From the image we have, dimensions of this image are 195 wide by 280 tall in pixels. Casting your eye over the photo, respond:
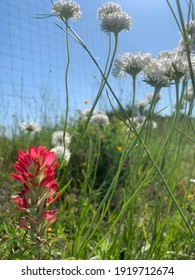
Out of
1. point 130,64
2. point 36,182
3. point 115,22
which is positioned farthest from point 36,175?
point 115,22

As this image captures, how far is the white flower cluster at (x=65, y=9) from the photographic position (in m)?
0.97

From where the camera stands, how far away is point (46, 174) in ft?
2.35

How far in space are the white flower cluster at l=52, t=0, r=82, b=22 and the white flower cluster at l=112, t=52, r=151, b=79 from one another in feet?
0.66

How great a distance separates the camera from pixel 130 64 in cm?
91

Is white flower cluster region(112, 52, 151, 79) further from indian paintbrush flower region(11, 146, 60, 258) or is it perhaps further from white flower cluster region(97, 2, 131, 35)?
indian paintbrush flower region(11, 146, 60, 258)

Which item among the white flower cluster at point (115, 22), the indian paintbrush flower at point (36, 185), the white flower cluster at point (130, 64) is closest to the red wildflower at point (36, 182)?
the indian paintbrush flower at point (36, 185)

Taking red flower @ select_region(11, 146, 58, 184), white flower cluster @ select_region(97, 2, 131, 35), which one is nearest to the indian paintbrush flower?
red flower @ select_region(11, 146, 58, 184)

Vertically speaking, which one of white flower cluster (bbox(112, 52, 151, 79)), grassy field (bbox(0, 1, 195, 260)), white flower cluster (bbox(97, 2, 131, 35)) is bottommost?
grassy field (bbox(0, 1, 195, 260))

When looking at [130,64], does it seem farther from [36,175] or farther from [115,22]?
[36,175]

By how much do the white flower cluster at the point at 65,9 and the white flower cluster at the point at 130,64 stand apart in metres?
0.20

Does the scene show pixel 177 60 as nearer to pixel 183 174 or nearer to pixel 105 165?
pixel 105 165

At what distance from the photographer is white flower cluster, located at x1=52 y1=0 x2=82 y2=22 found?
38.3 inches
